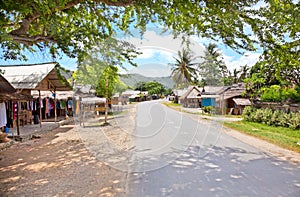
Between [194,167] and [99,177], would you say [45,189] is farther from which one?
[194,167]

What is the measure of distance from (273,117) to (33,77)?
46.1ft

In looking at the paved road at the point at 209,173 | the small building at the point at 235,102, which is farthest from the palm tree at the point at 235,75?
the paved road at the point at 209,173

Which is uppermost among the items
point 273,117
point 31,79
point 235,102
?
point 31,79

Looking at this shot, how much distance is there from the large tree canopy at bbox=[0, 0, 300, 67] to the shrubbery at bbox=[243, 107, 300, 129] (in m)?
7.33

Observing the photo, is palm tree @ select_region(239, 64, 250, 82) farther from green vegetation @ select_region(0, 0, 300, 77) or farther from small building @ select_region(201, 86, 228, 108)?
green vegetation @ select_region(0, 0, 300, 77)

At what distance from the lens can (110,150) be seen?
8148 millimetres

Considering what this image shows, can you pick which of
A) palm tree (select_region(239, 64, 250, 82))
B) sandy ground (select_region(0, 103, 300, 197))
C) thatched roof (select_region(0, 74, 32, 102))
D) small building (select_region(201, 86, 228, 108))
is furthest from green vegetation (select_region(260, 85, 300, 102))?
palm tree (select_region(239, 64, 250, 82))

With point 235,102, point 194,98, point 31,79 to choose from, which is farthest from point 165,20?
point 194,98

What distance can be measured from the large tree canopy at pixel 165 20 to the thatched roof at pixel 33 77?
5.54 meters

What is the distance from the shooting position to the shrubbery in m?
12.4

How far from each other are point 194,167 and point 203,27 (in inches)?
138

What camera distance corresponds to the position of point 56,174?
5.57 meters

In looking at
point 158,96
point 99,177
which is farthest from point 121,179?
point 158,96

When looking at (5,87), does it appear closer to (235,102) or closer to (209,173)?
(209,173)
